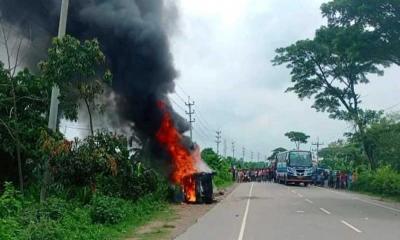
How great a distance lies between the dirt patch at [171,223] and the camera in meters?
Result: 15.1

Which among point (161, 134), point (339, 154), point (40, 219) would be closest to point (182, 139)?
point (161, 134)

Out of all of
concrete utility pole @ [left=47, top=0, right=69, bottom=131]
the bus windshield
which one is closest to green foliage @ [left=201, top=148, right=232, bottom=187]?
the bus windshield

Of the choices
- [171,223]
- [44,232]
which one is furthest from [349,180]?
[44,232]

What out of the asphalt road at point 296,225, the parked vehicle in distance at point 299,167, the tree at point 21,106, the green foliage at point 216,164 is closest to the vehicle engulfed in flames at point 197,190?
the asphalt road at point 296,225

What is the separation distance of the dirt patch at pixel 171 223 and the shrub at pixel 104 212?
33.2 inches

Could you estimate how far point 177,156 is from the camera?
27.0m

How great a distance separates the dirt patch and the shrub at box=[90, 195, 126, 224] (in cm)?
84

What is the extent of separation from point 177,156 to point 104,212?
10.3 m

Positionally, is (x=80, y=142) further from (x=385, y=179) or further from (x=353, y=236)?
(x=385, y=179)

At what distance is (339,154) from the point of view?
265 feet

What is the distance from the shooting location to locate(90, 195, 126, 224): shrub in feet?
55.0

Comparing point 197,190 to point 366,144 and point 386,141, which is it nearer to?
point 386,141

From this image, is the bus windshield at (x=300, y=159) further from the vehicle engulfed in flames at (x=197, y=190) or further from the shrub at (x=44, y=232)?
the shrub at (x=44, y=232)

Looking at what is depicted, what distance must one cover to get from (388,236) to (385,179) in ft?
78.7
